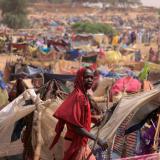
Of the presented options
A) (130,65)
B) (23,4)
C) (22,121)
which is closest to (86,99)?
(22,121)

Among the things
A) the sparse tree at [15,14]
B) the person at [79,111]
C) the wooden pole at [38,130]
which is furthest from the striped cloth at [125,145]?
the sparse tree at [15,14]

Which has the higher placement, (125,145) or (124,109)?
(124,109)

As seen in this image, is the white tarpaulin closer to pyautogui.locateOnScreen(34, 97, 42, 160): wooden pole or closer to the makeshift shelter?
the makeshift shelter

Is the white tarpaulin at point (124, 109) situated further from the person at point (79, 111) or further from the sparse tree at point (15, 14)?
the sparse tree at point (15, 14)

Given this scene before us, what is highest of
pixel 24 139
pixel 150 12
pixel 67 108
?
pixel 67 108

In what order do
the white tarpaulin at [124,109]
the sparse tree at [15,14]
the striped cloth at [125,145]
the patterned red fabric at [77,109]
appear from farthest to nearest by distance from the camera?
the sparse tree at [15,14], the striped cloth at [125,145], the white tarpaulin at [124,109], the patterned red fabric at [77,109]

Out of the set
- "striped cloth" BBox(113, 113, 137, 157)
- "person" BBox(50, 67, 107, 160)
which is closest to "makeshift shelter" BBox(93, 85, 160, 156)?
"person" BBox(50, 67, 107, 160)

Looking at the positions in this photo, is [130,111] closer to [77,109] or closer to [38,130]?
[77,109]

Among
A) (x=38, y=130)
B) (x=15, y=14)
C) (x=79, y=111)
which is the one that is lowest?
(x=15, y=14)

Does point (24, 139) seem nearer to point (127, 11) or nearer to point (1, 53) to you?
point (1, 53)

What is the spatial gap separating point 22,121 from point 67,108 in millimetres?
936

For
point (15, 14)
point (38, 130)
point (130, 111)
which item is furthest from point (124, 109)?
point (15, 14)

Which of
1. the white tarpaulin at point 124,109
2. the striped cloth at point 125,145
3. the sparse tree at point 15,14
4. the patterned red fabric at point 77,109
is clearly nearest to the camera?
the patterned red fabric at point 77,109

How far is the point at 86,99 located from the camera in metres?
4.16
